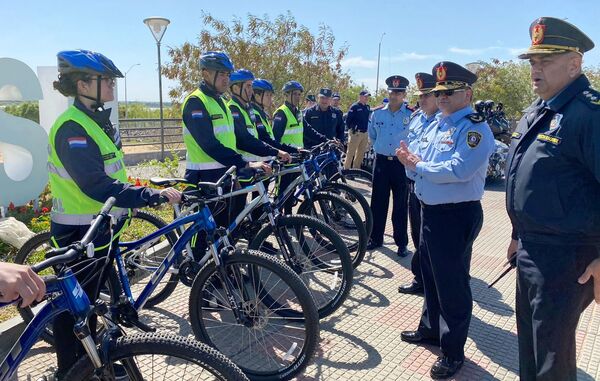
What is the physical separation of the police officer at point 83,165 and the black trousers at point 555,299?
78.2 inches

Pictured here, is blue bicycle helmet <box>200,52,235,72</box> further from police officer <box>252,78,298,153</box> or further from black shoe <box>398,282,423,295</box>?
black shoe <box>398,282,423,295</box>

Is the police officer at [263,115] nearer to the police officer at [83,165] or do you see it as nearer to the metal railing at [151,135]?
the police officer at [83,165]

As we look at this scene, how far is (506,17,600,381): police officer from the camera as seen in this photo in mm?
1997

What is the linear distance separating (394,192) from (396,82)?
139 cm

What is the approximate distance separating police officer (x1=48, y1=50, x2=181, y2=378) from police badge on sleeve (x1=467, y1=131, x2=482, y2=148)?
1.88m

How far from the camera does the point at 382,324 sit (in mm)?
3867

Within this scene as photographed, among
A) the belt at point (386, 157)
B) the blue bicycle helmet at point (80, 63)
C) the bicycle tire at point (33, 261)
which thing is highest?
the blue bicycle helmet at point (80, 63)

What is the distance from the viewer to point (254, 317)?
3113 millimetres

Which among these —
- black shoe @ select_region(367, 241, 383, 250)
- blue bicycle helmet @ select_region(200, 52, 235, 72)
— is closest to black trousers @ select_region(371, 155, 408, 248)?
black shoe @ select_region(367, 241, 383, 250)

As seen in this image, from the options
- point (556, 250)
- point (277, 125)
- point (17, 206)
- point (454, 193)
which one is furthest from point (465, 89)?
point (17, 206)

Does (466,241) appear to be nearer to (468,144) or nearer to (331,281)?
(468,144)

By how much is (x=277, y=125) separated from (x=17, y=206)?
12.0 ft

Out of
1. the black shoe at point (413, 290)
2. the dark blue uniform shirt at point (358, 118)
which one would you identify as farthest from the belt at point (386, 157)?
the dark blue uniform shirt at point (358, 118)

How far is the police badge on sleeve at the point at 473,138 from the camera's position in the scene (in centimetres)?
290
